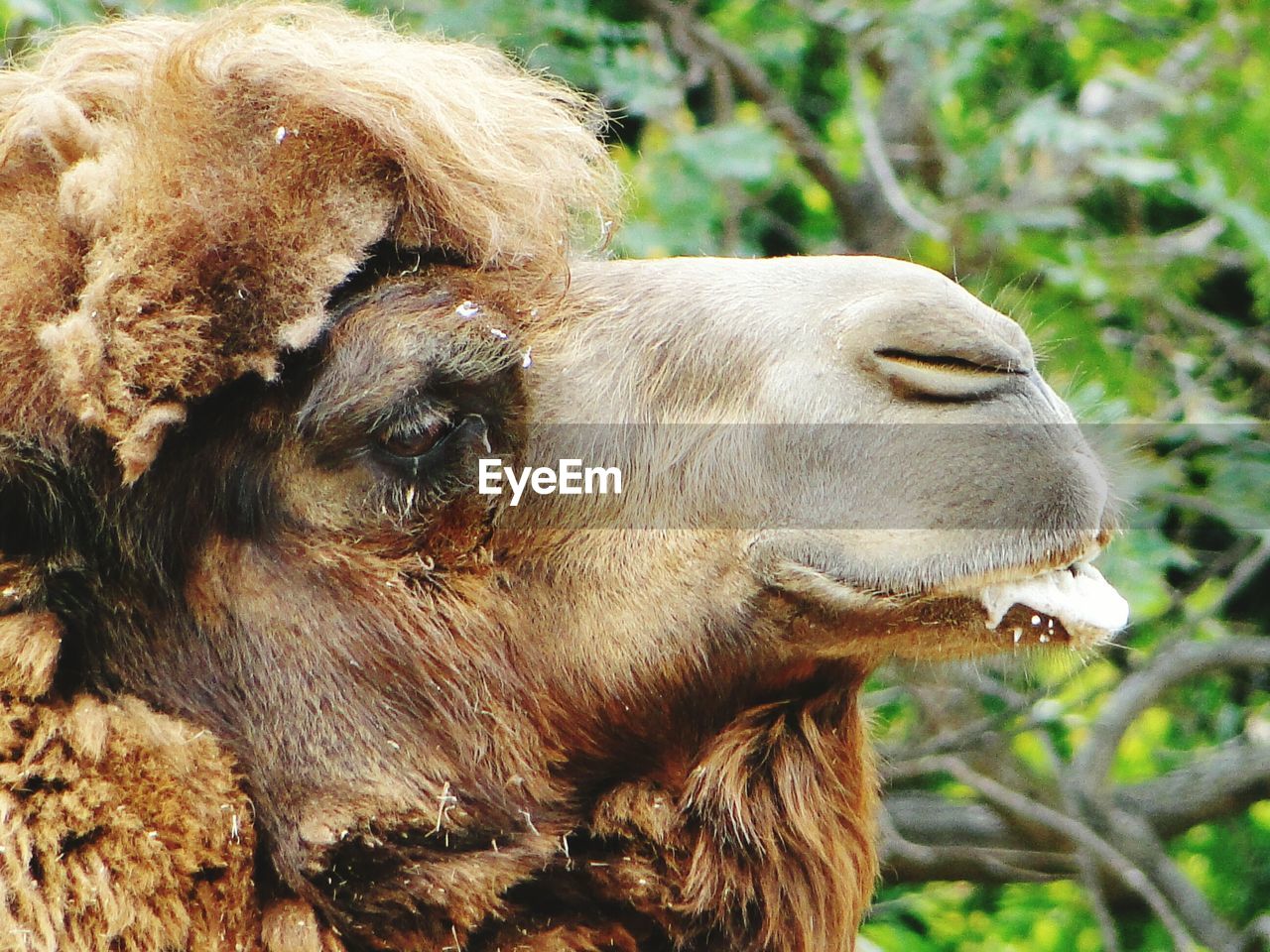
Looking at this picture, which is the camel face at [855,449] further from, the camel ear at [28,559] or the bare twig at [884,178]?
the bare twig at [884,178]

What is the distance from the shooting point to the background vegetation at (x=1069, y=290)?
538cm

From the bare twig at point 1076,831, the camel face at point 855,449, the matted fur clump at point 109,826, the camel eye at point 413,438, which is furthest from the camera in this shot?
the bare twig at point 1076,831

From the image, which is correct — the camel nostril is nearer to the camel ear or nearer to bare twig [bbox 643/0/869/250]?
the camel ear

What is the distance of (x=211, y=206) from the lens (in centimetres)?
253

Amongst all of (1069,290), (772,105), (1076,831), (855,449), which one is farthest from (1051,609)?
(772,105)

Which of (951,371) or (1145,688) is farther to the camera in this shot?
(1145,688)

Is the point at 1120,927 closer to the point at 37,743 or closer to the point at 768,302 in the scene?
the point at 768,302

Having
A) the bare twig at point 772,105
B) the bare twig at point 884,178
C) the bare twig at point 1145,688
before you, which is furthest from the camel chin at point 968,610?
the bare twig at point 772,105

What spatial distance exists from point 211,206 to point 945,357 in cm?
120

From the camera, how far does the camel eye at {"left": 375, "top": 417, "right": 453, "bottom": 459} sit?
104 inches

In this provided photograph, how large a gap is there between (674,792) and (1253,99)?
3999mm

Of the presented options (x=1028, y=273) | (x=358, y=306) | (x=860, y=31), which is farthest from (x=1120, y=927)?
(x=358, y=306)

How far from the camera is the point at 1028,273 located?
6.19 m

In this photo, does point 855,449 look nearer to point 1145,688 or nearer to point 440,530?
point 440,530
